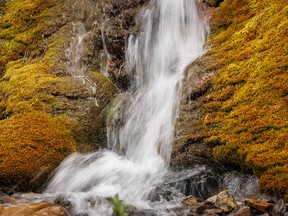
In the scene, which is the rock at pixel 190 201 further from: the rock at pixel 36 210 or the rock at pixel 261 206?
the rock at pixel 36 210

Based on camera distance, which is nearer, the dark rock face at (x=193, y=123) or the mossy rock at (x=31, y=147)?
the dark rock face at (x=193, y=123)

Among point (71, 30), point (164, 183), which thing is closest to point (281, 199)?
point (164, 183)

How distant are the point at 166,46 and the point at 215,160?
4.94 m

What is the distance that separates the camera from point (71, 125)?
845 cm

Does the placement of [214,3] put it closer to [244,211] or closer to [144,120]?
[144,120]

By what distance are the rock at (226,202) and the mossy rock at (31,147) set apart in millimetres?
3970

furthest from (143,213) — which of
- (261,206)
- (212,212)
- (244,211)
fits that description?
(261,206)

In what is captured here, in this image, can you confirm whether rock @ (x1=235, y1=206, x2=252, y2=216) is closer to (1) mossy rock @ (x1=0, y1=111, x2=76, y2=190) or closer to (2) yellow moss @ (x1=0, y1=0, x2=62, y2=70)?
(1) mossy rock @ (x1=0, y1=111, x2=76, y2=190)

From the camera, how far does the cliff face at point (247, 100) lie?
5.35m

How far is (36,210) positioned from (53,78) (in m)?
5.12

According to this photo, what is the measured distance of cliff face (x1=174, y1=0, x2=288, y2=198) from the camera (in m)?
5.35

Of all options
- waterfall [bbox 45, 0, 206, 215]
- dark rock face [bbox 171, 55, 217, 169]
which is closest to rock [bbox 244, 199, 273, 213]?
dark rock face [bbox 171, 55, 217, 169]

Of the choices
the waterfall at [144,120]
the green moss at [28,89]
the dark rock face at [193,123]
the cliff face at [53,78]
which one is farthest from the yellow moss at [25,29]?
the dark rock face at [193,123]

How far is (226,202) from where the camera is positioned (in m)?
4.82
